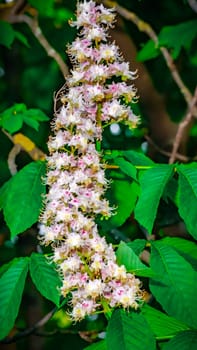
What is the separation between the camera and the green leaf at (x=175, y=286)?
1.15 meters

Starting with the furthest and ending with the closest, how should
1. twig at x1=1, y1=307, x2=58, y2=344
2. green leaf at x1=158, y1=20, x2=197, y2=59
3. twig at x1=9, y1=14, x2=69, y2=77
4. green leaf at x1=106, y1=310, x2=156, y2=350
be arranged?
1. green leaf at x1=158, y1=20, x2=197, y2=59
2. twig at x1=9, y1=14, x2=69, y2=77
3. twig at x1=1, y1=307, x2=58, y2=344
4. green leaf at x1=106, y1=310, x2=156, y2=350

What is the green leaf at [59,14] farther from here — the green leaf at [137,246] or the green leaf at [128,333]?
the green leaf at [128,333]

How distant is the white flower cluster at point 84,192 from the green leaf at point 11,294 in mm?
125

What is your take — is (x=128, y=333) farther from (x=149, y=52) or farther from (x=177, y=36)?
(x=149, y=52)

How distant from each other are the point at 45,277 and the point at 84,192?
0.24m

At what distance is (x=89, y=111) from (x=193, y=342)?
1.80 ft

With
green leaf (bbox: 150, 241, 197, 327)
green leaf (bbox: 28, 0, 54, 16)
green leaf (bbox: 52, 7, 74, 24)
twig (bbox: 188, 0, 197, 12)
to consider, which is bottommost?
green leaf (bbox: 150, 241, 197, 327)

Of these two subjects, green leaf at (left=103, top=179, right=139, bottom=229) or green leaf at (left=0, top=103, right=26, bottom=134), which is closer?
green leaf at (left=103, top=179, right=139, bottom=229)

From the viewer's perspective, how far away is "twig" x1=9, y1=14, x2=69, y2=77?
2.50 meters

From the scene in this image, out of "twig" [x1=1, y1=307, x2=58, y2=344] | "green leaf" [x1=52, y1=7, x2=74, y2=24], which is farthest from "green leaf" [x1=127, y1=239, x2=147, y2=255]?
"green leaf" [x1=52, y1=7, x2=74, y2=24]

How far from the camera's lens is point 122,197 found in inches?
59.8

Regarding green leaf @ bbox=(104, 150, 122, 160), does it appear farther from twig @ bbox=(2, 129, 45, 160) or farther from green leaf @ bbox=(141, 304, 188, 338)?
twig @ bbox=(2, 129, 45, 160)

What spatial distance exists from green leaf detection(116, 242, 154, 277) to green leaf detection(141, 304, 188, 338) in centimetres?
12

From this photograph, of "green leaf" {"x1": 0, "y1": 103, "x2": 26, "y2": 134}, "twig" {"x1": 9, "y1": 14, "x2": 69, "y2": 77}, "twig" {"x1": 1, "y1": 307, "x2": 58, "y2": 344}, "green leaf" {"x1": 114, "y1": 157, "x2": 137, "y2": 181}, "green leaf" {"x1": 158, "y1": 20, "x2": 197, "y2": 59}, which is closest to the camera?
"green leaf" {"x1": 114, "y1": 157, "x2": 137, "y2": 181}
